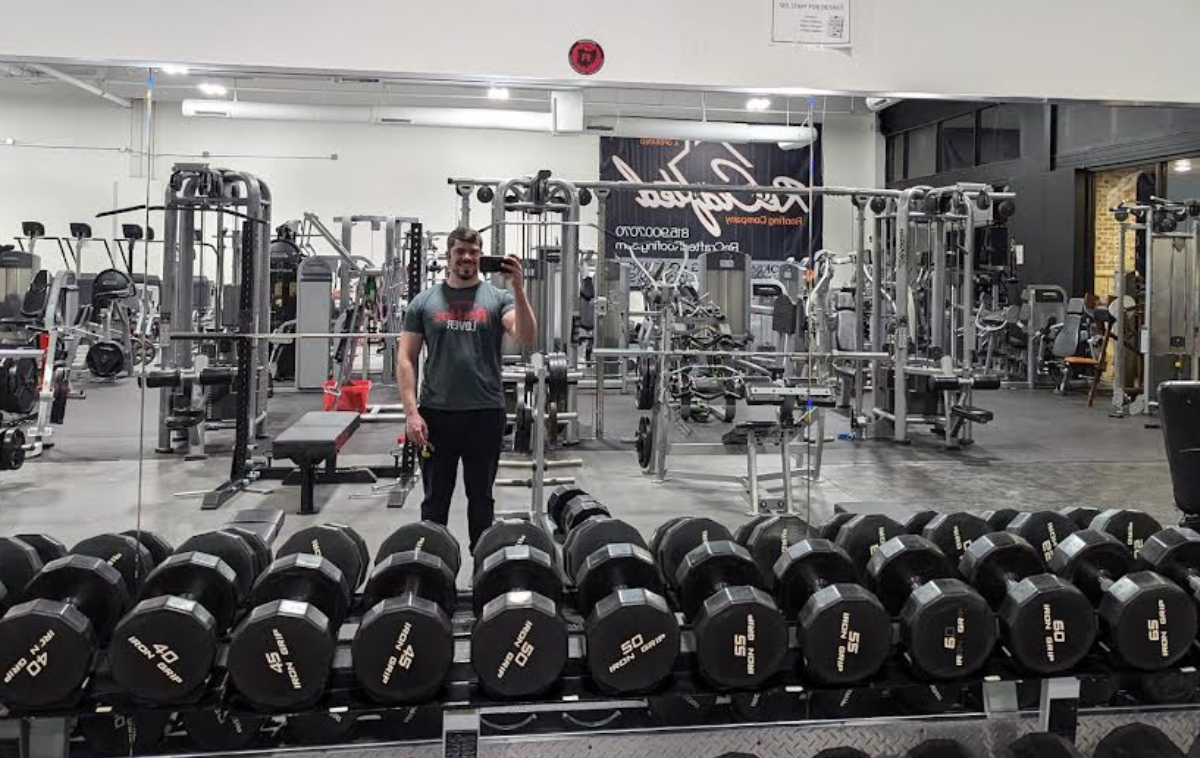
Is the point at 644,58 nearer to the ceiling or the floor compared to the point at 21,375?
nearer to the ceiling

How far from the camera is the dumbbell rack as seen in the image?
191 cm

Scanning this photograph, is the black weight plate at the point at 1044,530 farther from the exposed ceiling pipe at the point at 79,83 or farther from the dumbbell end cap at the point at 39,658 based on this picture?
the exposed ceiling pipe at the point at 79,83

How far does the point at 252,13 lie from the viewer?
105 inches

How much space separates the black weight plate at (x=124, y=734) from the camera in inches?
78.5

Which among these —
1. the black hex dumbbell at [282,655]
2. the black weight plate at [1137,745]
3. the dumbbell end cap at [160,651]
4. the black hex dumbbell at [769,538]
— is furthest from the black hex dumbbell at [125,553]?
the black weight plate at [1137,745]

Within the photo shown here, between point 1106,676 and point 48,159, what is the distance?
10.7 feet

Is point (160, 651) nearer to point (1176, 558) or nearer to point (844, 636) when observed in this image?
point (844, 636)

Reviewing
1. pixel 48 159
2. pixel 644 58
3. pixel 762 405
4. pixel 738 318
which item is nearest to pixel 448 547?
pixel 644 58

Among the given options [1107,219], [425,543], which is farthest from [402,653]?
[1107,219]

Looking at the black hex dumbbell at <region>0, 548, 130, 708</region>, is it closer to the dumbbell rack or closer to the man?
the dumbbell rack

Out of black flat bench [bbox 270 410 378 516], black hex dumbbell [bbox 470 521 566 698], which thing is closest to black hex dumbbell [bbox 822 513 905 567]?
black hex dumbbell [bbox 470 521 566 698]

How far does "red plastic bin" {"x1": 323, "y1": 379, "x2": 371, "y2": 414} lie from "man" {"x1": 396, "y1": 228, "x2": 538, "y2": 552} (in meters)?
2.31

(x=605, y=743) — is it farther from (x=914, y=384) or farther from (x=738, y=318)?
(x=738, y=318)

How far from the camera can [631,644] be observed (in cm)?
193
